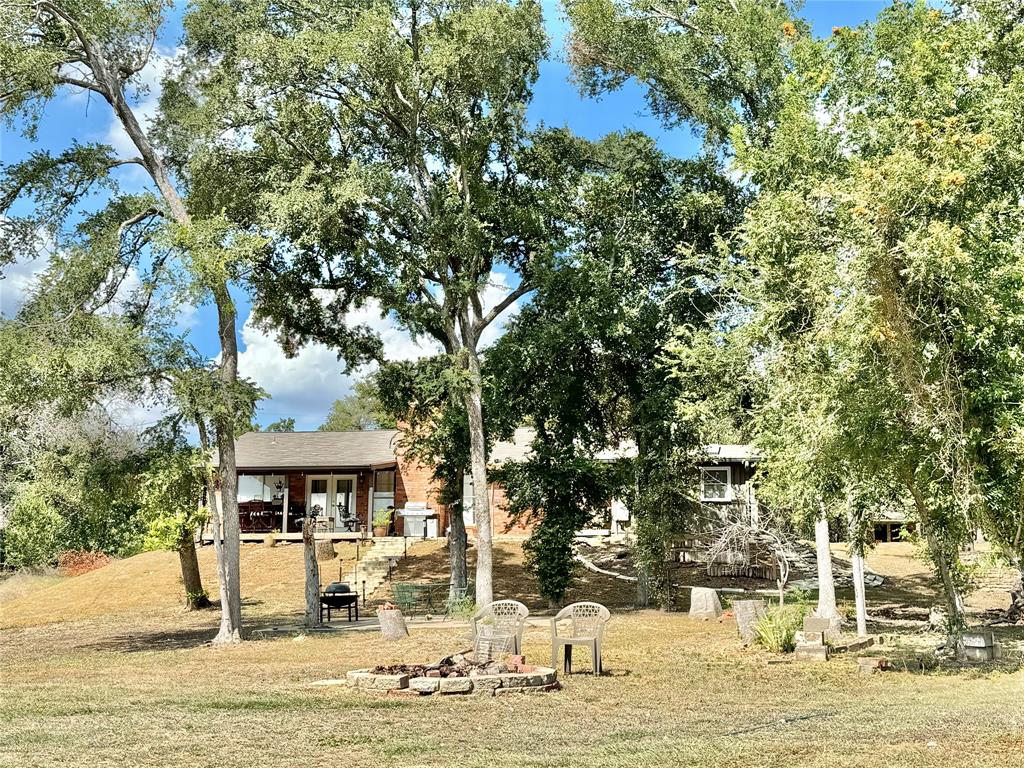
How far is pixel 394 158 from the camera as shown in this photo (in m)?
24.1

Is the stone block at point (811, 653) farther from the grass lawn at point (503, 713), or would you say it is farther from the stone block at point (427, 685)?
the stone block at point (427, 685)

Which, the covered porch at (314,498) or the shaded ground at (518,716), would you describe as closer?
the shaded ground at (518,716)

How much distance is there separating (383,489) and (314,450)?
3067 mm

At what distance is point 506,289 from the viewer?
2514cm

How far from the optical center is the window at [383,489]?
123ft

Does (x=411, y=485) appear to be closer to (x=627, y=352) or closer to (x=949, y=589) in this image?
(x=627, y=352)

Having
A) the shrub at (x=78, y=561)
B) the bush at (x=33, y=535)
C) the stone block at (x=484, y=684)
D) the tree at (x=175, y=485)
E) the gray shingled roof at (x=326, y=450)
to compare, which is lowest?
the stone block at (x=484, y=684)

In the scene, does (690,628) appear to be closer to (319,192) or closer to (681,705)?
(681,705)

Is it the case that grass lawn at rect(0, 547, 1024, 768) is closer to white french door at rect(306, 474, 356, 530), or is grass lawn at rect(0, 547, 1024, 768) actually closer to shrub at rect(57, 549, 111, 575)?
shrub at rect(57, 549, 111, 575)

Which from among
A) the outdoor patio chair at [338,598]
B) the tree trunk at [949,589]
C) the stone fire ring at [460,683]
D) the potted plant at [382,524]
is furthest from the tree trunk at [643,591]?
the stone fire ring at [460,683]

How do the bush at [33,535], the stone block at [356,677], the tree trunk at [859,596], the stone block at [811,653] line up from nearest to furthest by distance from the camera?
the stone block at [356,677], the stone block at [811,653], the tree trunk at [859,596], the bush at [33,535]

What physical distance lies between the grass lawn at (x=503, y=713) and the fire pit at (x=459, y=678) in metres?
0.25

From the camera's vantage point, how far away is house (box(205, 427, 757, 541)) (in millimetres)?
35562

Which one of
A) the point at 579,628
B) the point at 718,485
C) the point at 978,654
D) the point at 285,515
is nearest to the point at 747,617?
the point at 978,654
